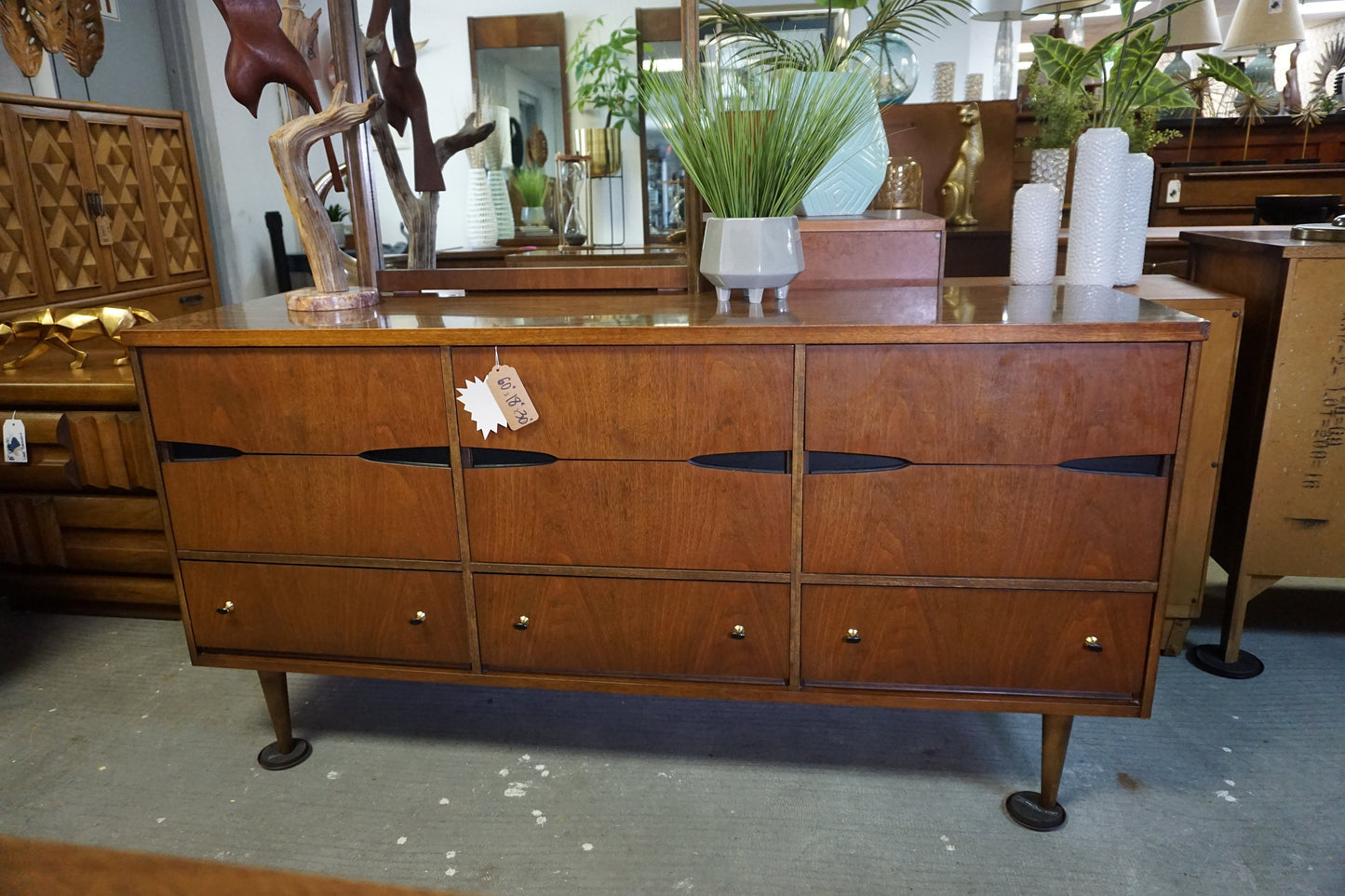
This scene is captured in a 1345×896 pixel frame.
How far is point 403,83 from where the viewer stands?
5.68 ft

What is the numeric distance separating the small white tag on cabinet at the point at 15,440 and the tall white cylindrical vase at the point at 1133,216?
96.0 inches

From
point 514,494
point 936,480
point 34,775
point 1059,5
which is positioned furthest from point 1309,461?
point 34,775

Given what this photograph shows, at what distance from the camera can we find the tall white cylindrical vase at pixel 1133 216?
1.68 m

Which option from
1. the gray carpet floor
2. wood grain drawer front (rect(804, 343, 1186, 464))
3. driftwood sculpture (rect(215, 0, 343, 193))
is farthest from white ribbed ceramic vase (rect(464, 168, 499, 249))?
the gray carpet floor

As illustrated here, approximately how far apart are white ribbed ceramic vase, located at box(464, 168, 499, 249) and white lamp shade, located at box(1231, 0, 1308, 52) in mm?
3317

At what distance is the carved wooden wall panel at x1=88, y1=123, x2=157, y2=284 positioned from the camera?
3367 mm

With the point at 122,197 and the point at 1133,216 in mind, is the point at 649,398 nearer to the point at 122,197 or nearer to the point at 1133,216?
the point at 1133,216

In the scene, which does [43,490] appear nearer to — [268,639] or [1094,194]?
[268,639]

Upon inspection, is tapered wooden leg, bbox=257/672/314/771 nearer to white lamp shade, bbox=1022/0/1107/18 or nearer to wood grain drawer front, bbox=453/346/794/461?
wood grain drawer front, bbox=453/346/794/461

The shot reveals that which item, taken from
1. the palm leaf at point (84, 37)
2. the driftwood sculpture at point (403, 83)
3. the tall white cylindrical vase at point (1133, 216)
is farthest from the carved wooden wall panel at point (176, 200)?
the tall white cylindrical vase at point (1133, 216)

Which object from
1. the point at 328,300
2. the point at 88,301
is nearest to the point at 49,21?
the point at 88,301

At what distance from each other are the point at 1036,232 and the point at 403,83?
1284 mm

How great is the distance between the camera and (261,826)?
4.89 feet

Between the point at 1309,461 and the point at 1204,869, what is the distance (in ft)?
2.85
